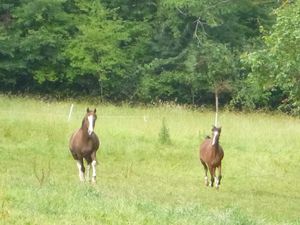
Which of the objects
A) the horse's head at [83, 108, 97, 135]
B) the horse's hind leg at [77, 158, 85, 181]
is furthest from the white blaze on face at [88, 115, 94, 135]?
the horse's hind leg at [77, 158, 85, 181]

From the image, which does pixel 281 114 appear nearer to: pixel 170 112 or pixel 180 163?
pixel 170 112

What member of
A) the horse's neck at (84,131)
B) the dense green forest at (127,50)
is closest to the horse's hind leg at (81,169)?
the horse's neck at (84,131)

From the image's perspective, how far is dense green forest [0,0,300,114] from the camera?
39.1 meters

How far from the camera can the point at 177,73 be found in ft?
134

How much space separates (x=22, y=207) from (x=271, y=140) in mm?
17231

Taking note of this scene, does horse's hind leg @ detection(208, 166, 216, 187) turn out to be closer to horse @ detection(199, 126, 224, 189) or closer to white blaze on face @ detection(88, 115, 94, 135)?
horse @ detection(199, 126, 224, 189)

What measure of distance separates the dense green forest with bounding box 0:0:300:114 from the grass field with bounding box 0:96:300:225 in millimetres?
7617

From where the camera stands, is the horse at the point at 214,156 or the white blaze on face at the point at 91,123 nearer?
the white blaze on face at the point at 91,123

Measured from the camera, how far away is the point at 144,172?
19.3 metres

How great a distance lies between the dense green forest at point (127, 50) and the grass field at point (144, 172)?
300 inches

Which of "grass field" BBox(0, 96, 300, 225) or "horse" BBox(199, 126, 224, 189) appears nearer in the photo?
"grass field" BBox(0, 96, 300, 225)

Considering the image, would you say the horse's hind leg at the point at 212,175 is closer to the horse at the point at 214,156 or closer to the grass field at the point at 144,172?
the horse at the point at 214,156

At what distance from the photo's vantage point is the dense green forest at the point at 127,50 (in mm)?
39062

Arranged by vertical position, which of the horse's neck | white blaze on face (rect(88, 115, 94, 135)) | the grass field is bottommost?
the grass field
